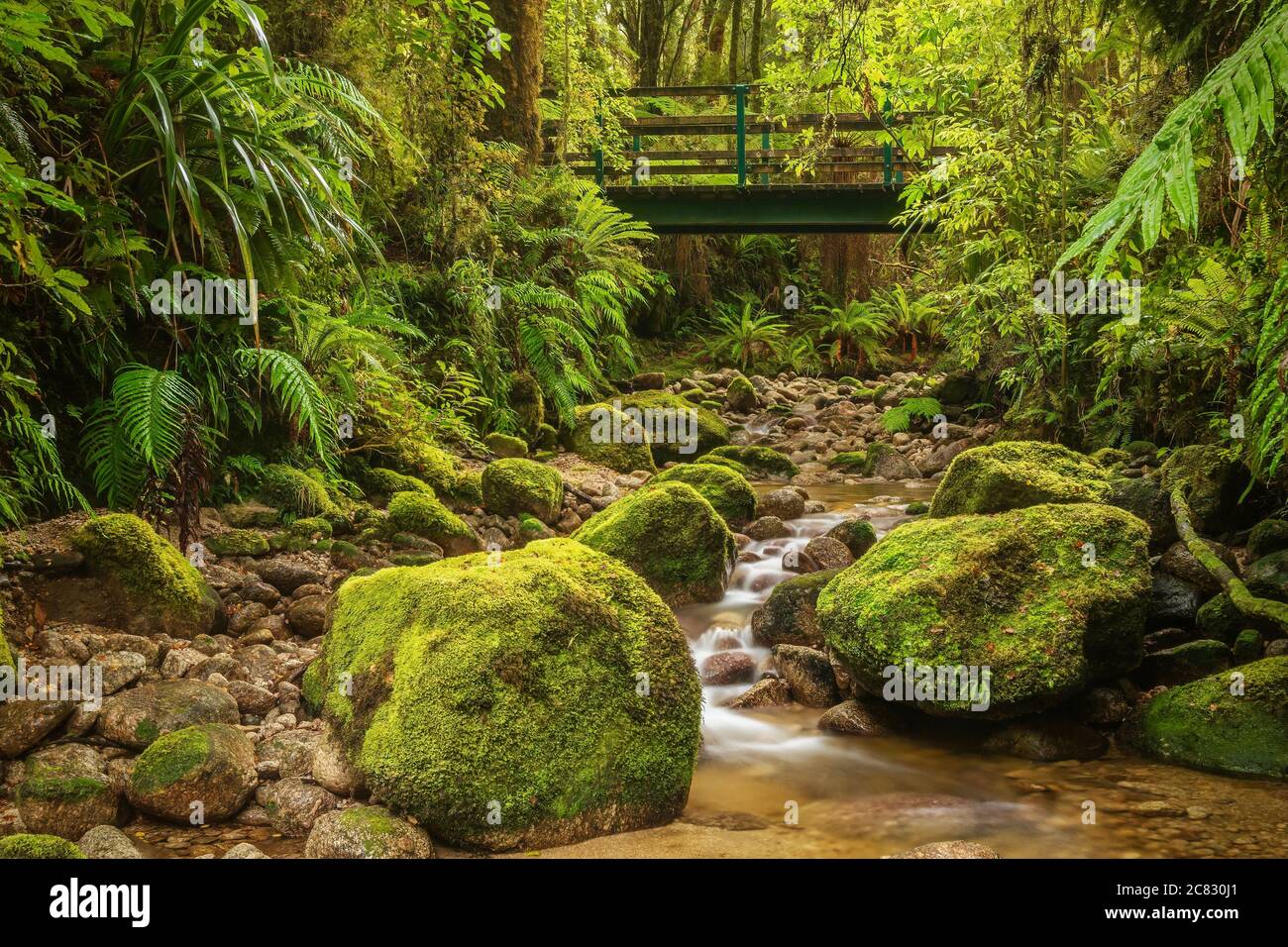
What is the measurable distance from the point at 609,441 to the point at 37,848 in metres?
7.66

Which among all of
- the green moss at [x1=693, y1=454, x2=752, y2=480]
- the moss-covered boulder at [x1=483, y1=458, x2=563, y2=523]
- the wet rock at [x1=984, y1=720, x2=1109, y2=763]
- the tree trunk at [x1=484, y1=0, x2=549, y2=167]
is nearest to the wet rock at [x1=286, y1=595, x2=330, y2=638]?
the moss-covered boulder at [x1=483, y1=458, x2=563, y2=523]

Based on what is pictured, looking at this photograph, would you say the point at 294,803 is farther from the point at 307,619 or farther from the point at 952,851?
the point at 952,851

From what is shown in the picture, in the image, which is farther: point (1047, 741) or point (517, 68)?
point (517, 68)

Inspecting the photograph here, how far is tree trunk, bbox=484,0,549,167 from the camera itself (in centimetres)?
1151

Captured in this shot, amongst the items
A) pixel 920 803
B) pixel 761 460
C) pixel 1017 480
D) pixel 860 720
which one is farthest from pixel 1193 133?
pixel 761 460

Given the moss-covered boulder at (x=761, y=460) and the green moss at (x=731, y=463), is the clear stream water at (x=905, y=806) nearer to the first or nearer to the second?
the green moss at (x=731, y=463)

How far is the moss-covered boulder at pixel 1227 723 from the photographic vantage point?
3648mm

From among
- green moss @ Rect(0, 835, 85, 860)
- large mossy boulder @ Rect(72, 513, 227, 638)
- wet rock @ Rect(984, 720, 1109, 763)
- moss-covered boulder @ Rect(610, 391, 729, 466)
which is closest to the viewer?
green moss @ Rect(0, 835, 85, 860)

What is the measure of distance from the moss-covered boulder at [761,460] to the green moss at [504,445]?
218 centimetres

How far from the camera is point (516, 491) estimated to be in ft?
23.7

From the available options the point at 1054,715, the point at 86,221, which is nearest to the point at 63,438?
the point at 86,221

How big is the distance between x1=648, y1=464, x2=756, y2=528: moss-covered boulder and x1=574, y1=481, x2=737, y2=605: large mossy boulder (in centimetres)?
142

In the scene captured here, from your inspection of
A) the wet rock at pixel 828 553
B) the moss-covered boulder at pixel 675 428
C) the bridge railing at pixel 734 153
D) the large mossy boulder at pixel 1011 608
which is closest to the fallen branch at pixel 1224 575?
the large mossy boulder at pixel 1011 608

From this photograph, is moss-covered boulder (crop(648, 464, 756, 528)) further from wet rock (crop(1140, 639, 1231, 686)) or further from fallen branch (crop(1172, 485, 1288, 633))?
wet rock (crop(1140, 639, 1231, 686))
